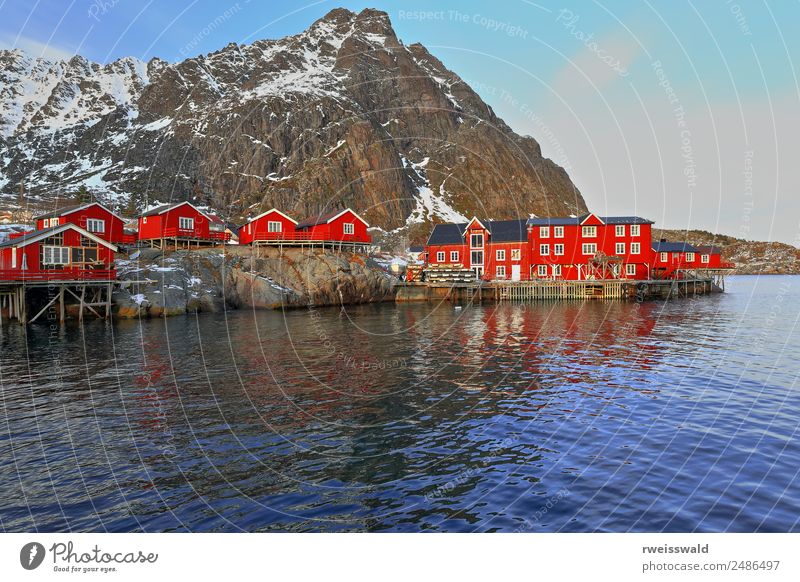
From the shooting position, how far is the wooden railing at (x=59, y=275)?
51.5m

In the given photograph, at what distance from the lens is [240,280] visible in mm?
70062

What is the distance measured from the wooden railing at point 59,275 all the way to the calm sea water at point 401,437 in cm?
1670

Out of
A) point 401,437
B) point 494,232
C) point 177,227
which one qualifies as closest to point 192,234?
point 177,227

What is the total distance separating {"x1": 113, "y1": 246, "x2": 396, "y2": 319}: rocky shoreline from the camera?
6003 cm

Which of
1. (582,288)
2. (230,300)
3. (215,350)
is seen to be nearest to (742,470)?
(215,350)

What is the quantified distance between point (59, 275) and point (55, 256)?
371 centimetres

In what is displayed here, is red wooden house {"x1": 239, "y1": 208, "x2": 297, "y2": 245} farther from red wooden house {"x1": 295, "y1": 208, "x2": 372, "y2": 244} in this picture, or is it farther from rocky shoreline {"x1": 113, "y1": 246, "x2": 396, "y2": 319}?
rocky shoreline {"x1": 113, "y1": 246, "x2": 396, "y2": 319}

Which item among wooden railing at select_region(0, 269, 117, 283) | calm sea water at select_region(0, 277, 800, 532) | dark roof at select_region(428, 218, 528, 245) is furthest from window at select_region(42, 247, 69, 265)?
dark roof at select_region(428, 218, 528, 245)

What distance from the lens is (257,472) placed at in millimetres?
15070

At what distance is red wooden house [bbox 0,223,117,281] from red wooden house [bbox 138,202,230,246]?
14175 mm

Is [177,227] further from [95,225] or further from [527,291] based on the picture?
[527,291]

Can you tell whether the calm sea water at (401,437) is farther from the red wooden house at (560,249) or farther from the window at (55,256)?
the red wooden house at (560,249)

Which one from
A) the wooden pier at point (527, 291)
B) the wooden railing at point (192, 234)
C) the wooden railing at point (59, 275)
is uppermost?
the wooden railing at point (192, 234)

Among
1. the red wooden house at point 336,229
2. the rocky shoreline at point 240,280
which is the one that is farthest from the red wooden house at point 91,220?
the red wooden house at point 336,229
